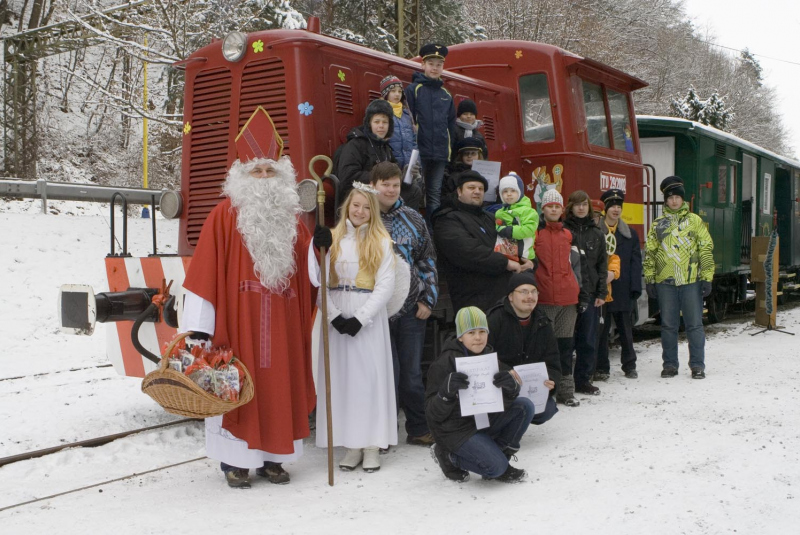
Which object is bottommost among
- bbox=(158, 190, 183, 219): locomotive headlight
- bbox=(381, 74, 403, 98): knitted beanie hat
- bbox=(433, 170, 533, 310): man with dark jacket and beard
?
bbox=(433, 170, 533, 310): man with dark jacket and beard

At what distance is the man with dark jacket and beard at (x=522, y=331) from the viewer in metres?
5.64

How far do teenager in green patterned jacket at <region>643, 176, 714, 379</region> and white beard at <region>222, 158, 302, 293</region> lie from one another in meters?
4.48

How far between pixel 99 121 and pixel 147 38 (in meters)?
15.7

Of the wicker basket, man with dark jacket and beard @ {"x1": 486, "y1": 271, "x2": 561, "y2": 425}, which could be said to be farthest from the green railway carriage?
the wicker basket

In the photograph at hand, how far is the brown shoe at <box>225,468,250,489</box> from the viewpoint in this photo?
16.1 feet

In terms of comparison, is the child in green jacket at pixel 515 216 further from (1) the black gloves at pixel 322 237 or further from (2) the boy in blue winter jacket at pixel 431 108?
(1) the black gloves at pixel 322 237

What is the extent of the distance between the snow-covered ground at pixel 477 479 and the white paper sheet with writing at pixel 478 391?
46 centimetres

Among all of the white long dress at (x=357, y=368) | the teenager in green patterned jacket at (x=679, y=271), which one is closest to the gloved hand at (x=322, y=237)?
the white long dress at (x=357, y=368)

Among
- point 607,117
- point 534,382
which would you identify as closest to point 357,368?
point 534,382

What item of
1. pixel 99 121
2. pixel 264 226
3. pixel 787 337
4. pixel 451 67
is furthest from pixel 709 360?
pixel 99 121

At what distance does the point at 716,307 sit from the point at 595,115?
662 cm

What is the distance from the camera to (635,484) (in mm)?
4660

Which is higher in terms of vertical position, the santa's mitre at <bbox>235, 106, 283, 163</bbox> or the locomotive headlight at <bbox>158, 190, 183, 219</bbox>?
the santa's mitre at <bbox>235, 106, 283, 163</bbox>

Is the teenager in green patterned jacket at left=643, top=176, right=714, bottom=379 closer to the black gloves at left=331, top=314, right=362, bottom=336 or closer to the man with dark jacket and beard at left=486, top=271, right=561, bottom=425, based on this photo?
the man with dark jacket and beard at left=486, top=271, right=561, bottom=425
